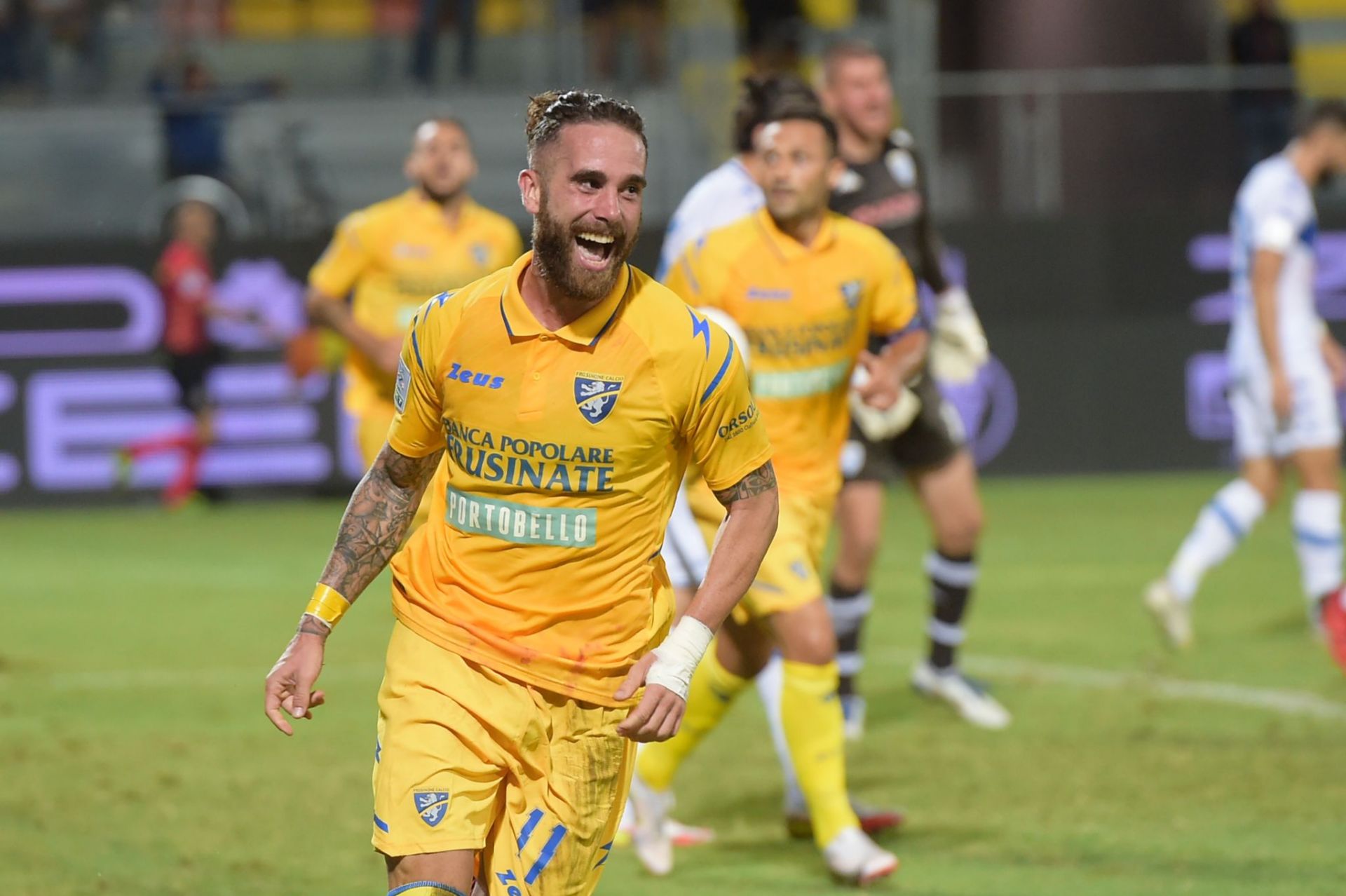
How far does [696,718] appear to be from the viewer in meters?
6.87

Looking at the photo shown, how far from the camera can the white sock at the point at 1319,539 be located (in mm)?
10211

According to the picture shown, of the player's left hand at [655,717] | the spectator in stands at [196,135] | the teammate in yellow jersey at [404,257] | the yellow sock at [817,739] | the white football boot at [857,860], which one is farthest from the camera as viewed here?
the spectator in stands at [196,135]

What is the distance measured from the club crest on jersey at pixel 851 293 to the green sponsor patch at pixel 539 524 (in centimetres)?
246

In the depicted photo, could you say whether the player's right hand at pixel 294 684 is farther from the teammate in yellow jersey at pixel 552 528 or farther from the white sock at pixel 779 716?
the white sock at pixel 779 716

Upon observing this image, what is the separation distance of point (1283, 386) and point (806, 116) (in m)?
4.41

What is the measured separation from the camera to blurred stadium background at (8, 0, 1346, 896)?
27.6ft

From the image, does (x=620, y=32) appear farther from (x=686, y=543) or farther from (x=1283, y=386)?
(x=686, y=543)

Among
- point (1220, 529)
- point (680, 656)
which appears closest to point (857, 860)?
point (680, 656)

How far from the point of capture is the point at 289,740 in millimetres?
8820

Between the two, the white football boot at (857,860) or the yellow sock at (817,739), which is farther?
the yellow sock at (817,739)

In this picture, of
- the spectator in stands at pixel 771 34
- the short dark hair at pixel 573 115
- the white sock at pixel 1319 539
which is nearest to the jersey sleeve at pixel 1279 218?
the white sock at pixel 1319 539

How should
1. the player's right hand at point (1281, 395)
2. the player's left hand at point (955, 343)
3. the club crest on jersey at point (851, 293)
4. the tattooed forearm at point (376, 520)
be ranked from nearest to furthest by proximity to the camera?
the tattooed forearm at point (376, 520), the club crest on jersey at point (851, 293), the player's left hand at point (955, 343), the player's right hand at point (1281, 395)

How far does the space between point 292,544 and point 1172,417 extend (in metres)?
7.85

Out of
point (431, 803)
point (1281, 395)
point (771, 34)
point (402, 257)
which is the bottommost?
point (1281, 395)
